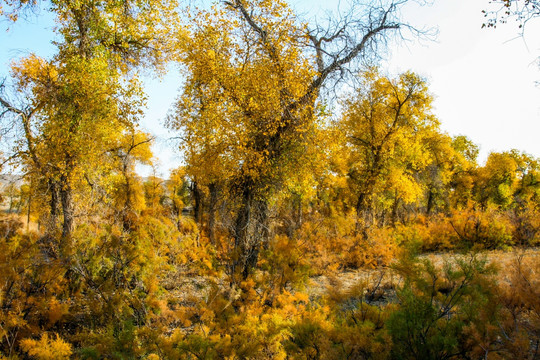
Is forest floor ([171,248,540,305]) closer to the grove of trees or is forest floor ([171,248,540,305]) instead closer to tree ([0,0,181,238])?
the grove of trees

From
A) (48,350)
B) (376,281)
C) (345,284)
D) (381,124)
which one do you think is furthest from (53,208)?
(381,124)

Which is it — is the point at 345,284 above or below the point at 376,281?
below

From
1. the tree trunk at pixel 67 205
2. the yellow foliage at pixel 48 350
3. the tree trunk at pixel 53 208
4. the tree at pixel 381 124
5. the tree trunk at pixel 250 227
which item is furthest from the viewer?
the tree at pixel 381 124

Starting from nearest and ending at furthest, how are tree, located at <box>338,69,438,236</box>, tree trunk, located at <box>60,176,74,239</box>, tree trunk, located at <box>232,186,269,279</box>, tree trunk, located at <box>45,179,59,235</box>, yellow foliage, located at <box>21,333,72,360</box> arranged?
yellow foliage, located at <box>21,333,72,360</box>, tree trunk, located at <box>232,186,269,279</box>, tree trunk, located at <box>60,176,74,239</box>, tree trunk, located at <box>45,179,59,235</box>, tree, located at <box>338,69,438,236</box>

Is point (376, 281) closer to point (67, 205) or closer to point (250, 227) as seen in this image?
point (250, 227)

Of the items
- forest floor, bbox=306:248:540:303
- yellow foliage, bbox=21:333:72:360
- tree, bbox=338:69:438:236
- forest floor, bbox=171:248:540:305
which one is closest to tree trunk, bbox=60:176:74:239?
forest floor, bbox=171:248:540:305

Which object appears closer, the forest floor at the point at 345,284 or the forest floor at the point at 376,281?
the forest floor at the point at 376,281

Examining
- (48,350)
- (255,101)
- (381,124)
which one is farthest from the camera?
(381,124)

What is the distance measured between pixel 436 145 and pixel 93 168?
23.2m

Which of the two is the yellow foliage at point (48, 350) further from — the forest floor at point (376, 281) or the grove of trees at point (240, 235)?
the forest floor at point (376, 281)

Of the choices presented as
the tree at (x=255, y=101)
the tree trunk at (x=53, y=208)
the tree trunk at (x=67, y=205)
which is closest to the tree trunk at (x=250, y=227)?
the tree at (x=255, y=101)

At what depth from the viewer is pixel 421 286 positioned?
11.7 ft

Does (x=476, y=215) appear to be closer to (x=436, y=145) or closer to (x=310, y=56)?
(x=310, y=56)

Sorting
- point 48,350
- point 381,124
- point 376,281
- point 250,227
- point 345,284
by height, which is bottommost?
point 345,284
